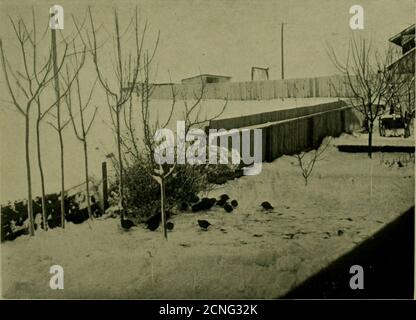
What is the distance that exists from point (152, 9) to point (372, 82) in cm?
336

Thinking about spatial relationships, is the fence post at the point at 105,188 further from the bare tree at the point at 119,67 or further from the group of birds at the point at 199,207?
the group of birds at the point at 199,207

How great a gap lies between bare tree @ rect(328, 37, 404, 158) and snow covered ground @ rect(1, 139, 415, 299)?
1183mm

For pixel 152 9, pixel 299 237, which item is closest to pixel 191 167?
pixel 299 237

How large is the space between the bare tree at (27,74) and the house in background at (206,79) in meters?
1.39

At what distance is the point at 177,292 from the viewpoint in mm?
4172

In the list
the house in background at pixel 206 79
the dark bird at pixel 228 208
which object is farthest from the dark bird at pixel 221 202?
the house in background at pixel 206 79

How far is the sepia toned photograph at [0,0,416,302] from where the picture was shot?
169 inches

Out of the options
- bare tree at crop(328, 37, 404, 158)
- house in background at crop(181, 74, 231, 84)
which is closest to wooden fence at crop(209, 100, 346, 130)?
bare tree at crop(328, 37, 404, 158)

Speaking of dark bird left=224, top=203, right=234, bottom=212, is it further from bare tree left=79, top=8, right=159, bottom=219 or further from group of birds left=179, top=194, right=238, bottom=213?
bare tree left=79, top=8, right=159, bottom=219

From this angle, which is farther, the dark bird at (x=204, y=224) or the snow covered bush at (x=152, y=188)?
the snow covered bush at (x=152, y=188)

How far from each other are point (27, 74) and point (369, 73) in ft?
14.0

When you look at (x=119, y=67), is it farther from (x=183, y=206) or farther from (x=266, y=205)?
(x=266, y=205)

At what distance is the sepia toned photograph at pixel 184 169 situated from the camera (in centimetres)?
429
